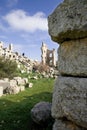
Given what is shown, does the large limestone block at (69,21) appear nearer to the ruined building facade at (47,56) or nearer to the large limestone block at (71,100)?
the large limestone block at (71,100)

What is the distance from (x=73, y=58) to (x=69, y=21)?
939mm

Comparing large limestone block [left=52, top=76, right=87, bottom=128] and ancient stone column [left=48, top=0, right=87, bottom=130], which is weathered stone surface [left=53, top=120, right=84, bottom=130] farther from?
large limestone block [left=52, top=76, right=87, bottom=128]

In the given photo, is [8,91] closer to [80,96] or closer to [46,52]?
[80,96]

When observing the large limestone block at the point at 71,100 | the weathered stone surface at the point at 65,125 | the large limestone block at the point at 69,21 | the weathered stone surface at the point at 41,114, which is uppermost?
the large limestone block at the point at 69,21

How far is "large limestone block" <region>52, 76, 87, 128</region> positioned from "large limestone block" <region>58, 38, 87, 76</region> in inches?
8.1

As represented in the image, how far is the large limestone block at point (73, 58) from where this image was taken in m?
7.45

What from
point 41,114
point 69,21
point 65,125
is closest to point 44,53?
point 41,114

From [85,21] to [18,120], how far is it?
6496mm

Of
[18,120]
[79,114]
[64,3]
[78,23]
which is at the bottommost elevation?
[18,120]

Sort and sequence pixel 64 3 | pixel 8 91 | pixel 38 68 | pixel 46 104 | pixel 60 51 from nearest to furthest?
pixel 64 3
pixel 60 51
pixel 46 104
pixel 8 91
pixel 38 68

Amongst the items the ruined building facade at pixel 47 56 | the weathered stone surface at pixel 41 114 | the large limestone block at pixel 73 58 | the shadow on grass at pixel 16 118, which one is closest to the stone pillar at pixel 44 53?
the ruined building facade at pixel 47 56

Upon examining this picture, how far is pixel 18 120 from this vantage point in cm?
1235

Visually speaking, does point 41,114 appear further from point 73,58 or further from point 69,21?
point 69,21

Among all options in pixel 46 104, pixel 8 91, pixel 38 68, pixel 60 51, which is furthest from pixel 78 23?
pixel 38 68
